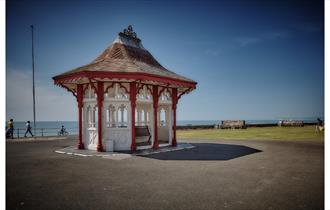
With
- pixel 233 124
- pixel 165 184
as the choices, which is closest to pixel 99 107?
pixel 165 184

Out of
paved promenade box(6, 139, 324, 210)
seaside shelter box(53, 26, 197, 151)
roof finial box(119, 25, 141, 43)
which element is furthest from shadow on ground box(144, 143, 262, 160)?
roof finial box(119, 25, 141, 43)

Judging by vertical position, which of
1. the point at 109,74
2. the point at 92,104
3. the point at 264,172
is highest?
the point at 109,74

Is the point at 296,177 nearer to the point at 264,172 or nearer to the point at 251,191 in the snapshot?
the point at 264,172

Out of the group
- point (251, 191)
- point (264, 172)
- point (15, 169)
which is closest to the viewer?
point (251, 191)

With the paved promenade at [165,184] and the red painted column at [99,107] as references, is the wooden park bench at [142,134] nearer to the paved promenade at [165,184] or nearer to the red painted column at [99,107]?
the red painted column at [99,107]

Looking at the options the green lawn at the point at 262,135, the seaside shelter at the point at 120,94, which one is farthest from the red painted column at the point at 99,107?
the green lawn at the point at 262,135

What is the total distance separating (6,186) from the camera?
20.3ft

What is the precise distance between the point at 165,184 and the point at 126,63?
8.37m

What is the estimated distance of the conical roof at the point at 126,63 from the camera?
38.1ft

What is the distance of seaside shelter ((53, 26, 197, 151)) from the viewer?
1202 centimetres

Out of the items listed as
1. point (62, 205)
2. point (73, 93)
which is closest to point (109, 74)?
point (73, 93)

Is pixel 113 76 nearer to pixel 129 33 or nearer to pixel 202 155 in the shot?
pixel 129 33

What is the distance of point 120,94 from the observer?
13211 mm
